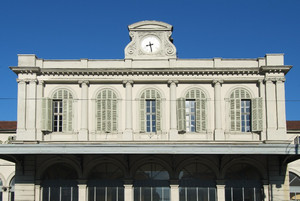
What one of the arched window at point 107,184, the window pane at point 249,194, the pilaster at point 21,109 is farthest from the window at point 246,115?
the pilaster at point 21,109

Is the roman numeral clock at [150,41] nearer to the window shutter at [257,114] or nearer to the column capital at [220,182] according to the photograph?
the window shutter at [257,114]

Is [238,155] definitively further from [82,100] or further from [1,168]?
[1,168]

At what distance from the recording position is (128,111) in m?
28.6

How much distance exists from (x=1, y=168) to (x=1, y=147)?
11197 millimetres

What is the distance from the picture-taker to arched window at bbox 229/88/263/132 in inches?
1109

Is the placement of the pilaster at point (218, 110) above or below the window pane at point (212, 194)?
above

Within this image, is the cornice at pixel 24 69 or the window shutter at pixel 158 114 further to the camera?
the cornice at pixel 24 69

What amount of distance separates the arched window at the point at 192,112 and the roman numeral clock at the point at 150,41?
9.57ft

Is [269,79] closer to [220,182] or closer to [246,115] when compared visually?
[246,115]

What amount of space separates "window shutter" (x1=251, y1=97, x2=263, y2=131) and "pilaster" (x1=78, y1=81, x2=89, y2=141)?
393 inches

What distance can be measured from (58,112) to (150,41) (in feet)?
23.7

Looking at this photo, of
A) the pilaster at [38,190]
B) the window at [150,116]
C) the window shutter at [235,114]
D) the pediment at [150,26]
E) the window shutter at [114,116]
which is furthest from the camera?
the pediment at [150,26]

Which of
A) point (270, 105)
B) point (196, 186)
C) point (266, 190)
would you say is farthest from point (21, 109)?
point (266, 190)

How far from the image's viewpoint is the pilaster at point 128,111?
28234mm
